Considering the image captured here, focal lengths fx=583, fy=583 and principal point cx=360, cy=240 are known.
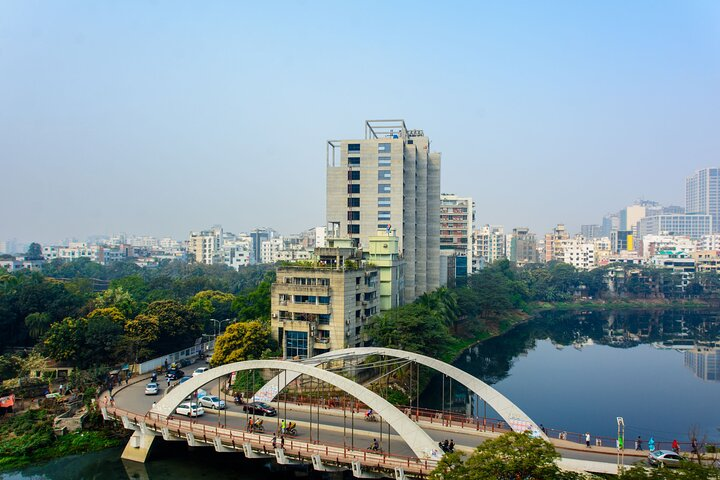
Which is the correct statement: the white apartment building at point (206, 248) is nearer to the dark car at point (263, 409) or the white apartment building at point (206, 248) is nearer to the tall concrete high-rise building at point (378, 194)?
the tall concrete high-rise building at point (378, 194)

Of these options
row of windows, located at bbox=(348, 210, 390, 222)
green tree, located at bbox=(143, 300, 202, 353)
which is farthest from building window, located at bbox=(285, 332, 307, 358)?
row of windows, located at bbox=(348, 210, 390, 222)

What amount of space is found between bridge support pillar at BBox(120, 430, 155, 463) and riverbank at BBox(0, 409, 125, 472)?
2106mm

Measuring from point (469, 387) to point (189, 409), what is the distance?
47.7 feet

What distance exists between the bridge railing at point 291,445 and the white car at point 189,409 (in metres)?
0.82

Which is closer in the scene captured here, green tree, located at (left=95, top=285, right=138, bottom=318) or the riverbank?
the riverbank

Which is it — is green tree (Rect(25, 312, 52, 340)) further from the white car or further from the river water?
the white car

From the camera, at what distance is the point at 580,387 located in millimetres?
48125

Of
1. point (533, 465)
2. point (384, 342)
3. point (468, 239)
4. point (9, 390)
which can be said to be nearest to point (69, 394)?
point (9, 390)

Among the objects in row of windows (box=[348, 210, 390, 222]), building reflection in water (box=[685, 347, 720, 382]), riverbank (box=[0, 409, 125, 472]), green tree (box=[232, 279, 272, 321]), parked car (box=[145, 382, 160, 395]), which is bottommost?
building reflection in water (box=[685, 347, 720, 382])

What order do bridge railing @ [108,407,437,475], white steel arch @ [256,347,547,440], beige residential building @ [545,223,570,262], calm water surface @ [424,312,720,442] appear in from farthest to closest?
beige residential building @ [545,223,570,262] → calm water surface @ [424,312,720,442] → white steel arch @ [256,347,547,440] → bridge railing @ [108,407,437,475]

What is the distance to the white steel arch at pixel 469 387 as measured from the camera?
26.5m

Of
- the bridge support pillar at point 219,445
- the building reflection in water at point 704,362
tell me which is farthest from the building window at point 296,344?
the building reflection in water at point 704,362

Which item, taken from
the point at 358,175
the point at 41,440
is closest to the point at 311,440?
the point at 41,440

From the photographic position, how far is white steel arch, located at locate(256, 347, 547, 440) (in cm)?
2647
